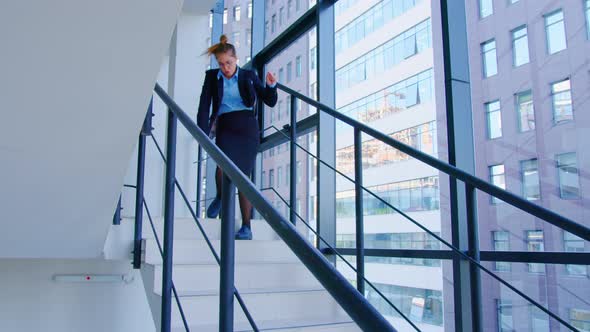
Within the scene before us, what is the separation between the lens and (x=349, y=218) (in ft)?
9.17

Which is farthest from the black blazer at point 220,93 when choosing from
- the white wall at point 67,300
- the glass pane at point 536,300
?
the glass pane at point 536,300

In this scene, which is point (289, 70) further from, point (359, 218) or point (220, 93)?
point (359, 218)

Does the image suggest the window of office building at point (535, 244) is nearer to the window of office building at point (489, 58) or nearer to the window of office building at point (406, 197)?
the window of office building at point (406, 197)

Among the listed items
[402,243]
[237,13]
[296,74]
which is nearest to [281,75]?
[296,74]

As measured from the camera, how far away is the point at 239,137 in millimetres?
2393

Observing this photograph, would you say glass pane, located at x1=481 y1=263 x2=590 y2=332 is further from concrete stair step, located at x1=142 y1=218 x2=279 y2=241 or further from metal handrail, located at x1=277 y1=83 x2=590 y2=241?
concrete stair step, located at x1=142 y1=218 x2=279 y2=241

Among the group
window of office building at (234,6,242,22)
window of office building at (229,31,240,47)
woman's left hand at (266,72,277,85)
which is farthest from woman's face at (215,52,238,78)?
window of office building at (234,6,242,22)

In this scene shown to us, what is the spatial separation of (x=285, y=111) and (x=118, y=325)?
71.8 inches

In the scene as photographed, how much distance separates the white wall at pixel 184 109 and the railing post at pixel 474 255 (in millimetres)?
2544

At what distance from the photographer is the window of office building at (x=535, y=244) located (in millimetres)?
1781

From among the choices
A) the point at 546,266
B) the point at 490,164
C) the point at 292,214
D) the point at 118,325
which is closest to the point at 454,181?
the point at 490,164

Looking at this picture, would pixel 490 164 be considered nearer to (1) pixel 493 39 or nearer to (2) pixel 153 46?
(1) pixel 493 39

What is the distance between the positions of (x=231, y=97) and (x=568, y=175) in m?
1.44

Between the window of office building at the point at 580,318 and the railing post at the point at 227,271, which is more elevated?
the railing post at the point at 227,271
